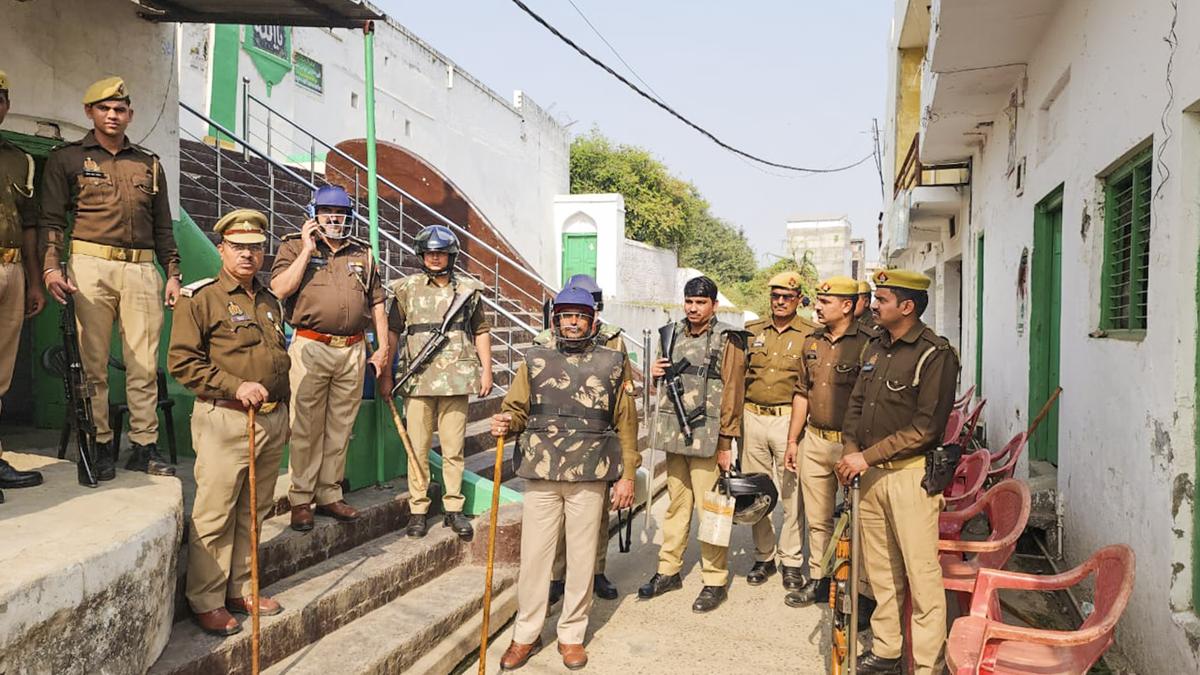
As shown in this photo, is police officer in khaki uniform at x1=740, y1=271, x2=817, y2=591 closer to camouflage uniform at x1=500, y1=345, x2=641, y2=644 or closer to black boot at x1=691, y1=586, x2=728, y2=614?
black boot at x1=691, y1=586, x2=728, y2=614

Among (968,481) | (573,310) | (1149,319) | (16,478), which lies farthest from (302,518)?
(1149,319)

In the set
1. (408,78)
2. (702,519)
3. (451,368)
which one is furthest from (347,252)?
(408,78)

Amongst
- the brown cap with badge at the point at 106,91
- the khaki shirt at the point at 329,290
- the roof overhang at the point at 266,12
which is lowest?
the khaki shirt at the point at 329,290

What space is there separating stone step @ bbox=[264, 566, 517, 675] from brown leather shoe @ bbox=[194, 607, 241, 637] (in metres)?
0.24

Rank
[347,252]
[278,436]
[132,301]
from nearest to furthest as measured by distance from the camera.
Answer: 1. [278,436]
2. [132,301]
3. [347,252]

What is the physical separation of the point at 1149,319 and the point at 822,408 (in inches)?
69.0

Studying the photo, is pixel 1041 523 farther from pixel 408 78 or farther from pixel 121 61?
pixel 408 78

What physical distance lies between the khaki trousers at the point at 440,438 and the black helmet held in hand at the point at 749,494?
1.57m

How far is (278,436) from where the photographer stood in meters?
3.80

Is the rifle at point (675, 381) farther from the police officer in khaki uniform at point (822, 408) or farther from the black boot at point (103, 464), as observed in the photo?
the black boot at point (103, 464)

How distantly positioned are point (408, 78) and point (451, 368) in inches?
553

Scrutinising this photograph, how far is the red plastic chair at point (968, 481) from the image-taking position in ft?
16.3

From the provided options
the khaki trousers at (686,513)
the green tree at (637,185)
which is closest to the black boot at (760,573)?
the khaki trousers at (686,513)

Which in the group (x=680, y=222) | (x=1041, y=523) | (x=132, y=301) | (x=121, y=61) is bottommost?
(x=1041, y=523)
